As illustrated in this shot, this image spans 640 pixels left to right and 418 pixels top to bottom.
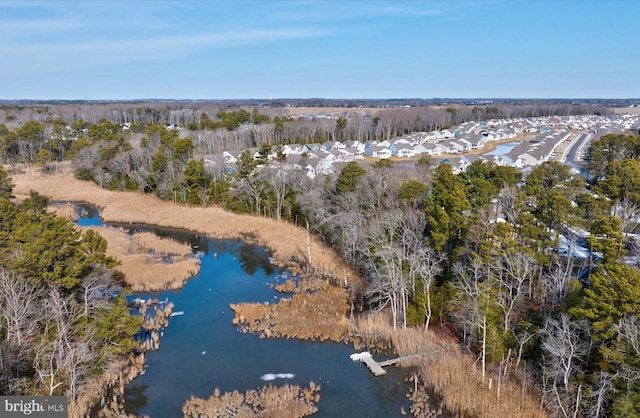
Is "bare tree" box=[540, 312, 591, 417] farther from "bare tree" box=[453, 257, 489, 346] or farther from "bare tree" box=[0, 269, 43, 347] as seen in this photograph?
"bare tree" box=[0, 269, 43, 347]

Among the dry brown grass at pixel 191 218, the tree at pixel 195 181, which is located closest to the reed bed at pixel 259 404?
the dry brown grass at pixel 191 218

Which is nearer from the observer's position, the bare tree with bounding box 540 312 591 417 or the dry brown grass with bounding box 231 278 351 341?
the bare tree with bounding box 540 312 591 417

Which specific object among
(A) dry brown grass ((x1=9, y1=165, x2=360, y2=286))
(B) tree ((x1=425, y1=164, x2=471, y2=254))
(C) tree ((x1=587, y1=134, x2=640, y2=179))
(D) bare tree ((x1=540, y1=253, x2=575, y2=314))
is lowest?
(A) dry brown grass ((x1=9, y1=165, x2=360, y2=286))

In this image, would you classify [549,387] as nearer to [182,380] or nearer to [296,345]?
[296,345]

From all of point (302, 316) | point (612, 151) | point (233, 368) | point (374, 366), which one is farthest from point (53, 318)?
point (612, 151)

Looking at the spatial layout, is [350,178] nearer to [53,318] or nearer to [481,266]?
[481,266]

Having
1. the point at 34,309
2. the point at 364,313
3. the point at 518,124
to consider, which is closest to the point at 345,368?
the point at 364,313

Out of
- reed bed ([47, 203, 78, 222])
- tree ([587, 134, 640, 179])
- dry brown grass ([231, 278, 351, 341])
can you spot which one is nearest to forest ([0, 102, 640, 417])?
dry brown grass ([231, 278, 351, 341])
